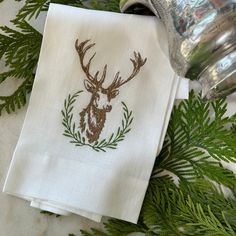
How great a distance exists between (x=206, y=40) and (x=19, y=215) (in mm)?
283

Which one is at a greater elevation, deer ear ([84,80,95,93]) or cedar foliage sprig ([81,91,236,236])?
deer ear ([84,80,95,93])

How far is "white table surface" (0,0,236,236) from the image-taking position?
0.50 m

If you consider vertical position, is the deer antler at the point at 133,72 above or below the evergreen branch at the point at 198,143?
above

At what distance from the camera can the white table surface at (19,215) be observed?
19.6 inches

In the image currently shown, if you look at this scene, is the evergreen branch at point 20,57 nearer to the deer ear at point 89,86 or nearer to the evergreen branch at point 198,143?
the deer ear at point 89,86

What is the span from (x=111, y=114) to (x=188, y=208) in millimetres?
127

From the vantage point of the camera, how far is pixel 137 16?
19.6 inches

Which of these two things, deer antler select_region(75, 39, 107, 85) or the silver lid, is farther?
deer antler select_region(75, 39, 107, 85)

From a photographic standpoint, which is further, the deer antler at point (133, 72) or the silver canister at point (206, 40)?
the deer antler at point (133, 72)

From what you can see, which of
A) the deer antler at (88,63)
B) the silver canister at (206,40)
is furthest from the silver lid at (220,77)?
the deer antler at (88,63)

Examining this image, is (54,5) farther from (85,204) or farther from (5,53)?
(85,204)

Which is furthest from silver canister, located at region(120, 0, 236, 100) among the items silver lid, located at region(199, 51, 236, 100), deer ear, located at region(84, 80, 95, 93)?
deer ear, located at region(84, 80, 95, 93)

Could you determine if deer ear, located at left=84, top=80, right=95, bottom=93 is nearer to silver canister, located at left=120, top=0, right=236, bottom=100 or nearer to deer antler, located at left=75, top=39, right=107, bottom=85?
deer antler, located at left=75, top=39, right=107, bottom=85

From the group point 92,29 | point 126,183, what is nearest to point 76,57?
point 92,29
